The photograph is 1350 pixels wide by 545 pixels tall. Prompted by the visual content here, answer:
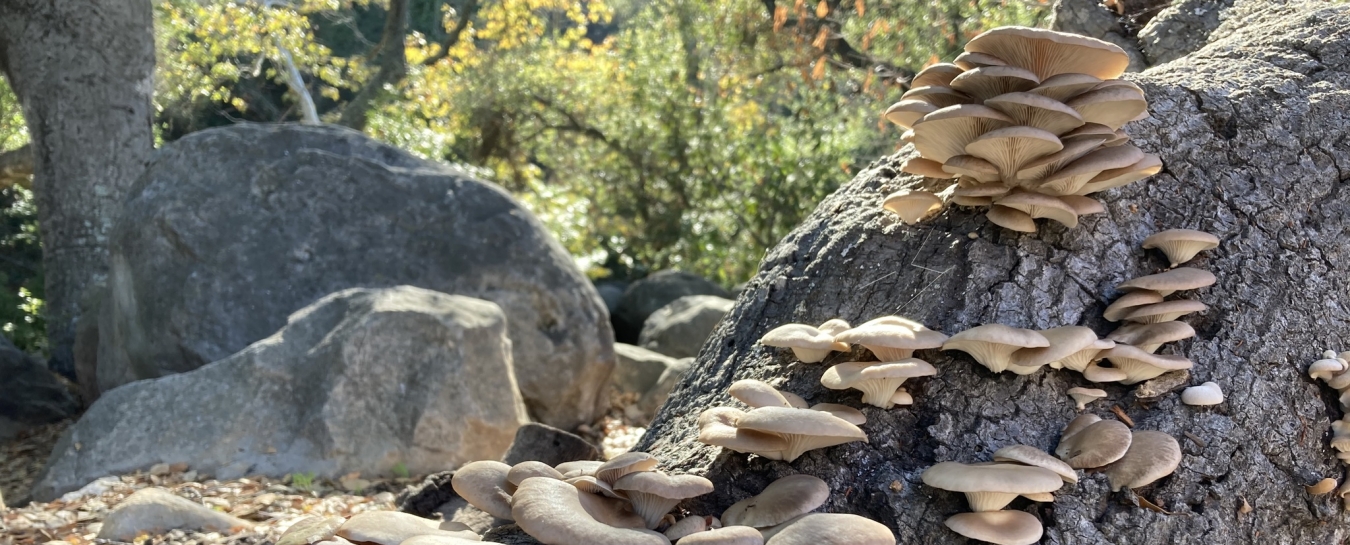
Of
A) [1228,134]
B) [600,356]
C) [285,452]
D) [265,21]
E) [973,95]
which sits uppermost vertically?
[265,21]

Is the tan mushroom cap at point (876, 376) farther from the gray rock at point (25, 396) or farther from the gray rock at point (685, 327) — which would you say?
the gray rock at point (25, 396)

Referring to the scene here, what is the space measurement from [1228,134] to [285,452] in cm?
434

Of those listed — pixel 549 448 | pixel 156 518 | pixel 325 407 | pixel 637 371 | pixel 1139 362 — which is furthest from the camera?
pixel 637 371

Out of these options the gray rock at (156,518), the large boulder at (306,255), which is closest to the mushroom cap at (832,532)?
the gray rock at (156,518)

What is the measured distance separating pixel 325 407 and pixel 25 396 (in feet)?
12.8

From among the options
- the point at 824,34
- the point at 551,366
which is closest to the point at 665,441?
the point at 551,366

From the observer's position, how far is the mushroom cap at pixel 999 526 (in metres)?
1.64

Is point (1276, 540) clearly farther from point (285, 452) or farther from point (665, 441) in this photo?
point (285, 452)

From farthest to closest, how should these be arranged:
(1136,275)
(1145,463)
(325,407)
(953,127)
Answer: (325,407)
(1136,275)
(953,127)
(1145,463)

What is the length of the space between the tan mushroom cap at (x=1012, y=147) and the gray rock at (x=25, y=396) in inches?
297

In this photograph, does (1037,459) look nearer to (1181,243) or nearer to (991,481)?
(991,481)

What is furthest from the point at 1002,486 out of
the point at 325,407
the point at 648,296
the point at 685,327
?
the point at 648,296

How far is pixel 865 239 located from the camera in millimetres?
2389

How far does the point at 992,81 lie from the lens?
2.01 m
